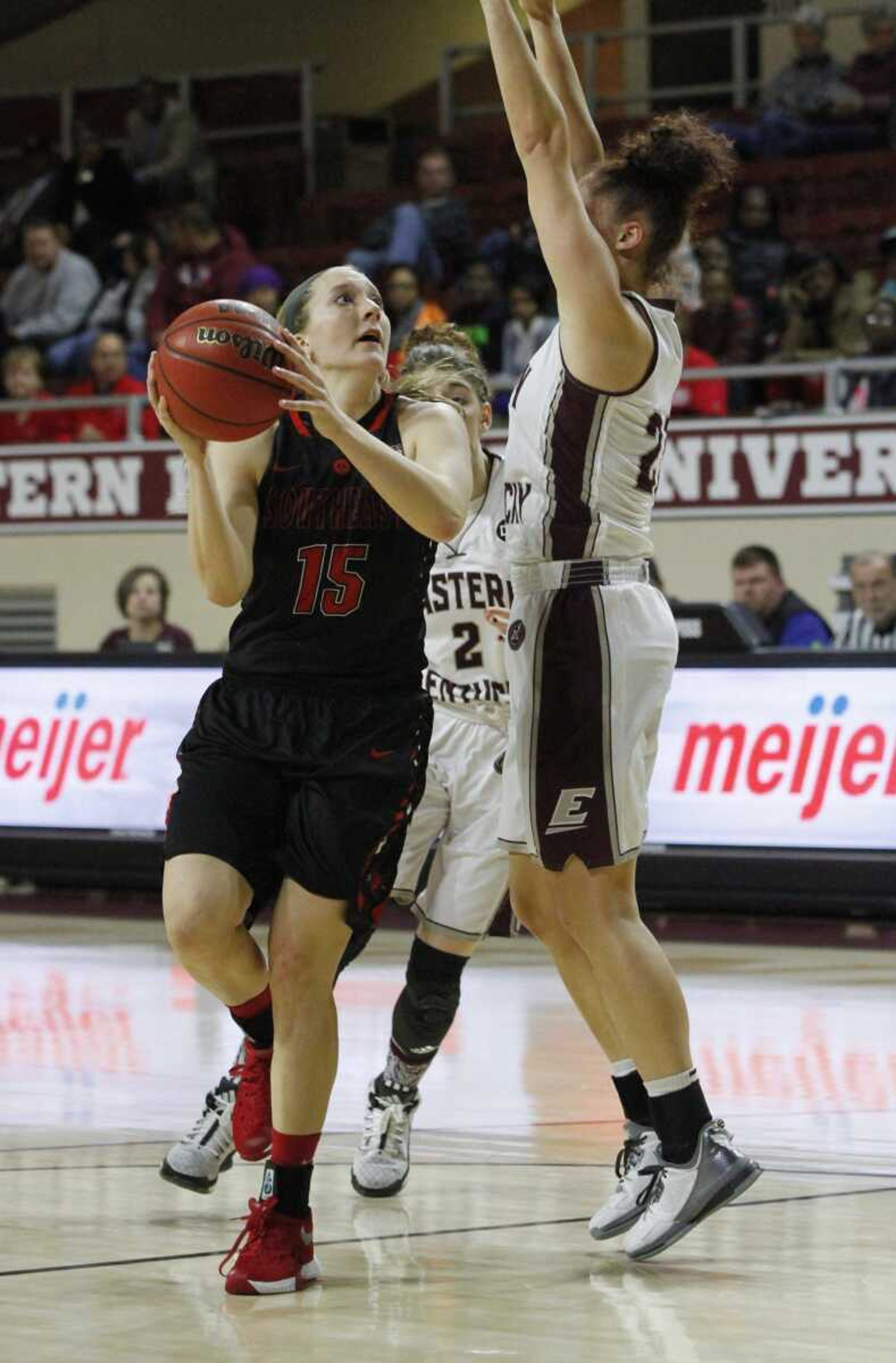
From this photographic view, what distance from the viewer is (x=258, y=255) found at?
2014 cm

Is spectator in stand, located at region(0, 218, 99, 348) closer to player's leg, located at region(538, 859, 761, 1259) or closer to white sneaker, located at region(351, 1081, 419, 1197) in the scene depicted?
white sneaker, located at region(351, 1081, 419, 1197)

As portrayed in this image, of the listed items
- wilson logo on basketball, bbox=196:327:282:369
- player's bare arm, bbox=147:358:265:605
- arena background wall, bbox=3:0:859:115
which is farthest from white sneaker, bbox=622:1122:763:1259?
arena background wall, bbox=3:0:859:115

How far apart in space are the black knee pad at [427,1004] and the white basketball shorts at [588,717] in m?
1.07

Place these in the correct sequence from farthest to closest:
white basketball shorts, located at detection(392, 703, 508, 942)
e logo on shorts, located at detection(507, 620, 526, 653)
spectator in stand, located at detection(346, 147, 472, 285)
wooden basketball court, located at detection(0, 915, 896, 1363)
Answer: spectator in stand, located at detection(346, 147, 472, 285) → white basketball shorts, located at detection(392, 703, 508, 942) → e logo on shorts, located at detection(507, 620, 526, 653) → wooden basketball court, located at detection(0, 915, 896, 1363)

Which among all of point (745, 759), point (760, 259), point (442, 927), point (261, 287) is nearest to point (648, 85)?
point (760, 259)

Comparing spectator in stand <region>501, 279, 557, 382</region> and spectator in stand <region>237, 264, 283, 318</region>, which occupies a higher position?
spectator in stand <region>237, 264, 283, 318</region>

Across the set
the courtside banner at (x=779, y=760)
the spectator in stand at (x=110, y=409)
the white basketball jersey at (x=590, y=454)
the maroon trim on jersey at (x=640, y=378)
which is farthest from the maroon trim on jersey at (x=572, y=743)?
the spectator in stand at (x=110, y=409)

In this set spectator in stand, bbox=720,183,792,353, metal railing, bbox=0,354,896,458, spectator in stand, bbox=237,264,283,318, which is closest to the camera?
metal railing, bbox=0,354,896,458

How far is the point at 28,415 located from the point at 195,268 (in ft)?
5.47

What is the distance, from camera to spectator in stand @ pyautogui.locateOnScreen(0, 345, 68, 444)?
17.8 metres

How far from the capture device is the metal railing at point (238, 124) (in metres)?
21.4

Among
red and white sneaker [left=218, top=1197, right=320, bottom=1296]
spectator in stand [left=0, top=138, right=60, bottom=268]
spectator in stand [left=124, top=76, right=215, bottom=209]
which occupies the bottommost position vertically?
red and white sneaker [left=218, top=1197, right=320, bottom=1296]

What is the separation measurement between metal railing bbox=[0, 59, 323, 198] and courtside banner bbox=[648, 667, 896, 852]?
1064 centimetres

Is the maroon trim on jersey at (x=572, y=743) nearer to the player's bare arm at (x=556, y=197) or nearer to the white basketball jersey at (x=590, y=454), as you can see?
the white basketball jersey at (x=590, y=454)
